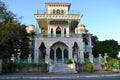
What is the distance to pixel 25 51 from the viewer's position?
39.9m

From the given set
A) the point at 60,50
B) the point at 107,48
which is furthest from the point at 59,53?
the point at 107,48

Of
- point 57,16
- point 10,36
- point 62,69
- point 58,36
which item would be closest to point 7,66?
point 10,36

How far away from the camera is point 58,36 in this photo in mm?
41969

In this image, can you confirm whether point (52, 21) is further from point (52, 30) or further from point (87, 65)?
point (87, 65)

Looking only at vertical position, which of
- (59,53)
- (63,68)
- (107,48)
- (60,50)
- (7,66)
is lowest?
(63,68)

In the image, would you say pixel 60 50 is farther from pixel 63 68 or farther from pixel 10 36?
pixel 10 36

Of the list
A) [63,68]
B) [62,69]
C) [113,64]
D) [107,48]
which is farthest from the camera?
[107,48]

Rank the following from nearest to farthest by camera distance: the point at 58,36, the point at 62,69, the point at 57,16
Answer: the point at 62,69 < the point at 58,36 < the point at 57,16

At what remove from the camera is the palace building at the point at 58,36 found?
41719 mm

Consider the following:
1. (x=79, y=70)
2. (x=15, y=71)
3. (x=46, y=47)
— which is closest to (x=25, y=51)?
(x=46, y=47)

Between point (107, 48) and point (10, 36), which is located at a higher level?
point (107, 48)

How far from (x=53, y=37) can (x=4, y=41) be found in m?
14.1

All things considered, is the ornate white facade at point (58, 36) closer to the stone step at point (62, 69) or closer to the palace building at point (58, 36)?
the palace building at point (58, 36)

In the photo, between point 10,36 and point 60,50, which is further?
point 60,50
